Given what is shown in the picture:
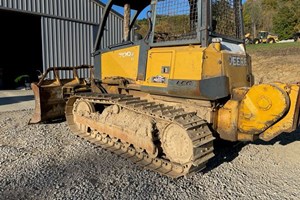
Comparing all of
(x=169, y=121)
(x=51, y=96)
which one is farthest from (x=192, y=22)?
(x=51, y=96)

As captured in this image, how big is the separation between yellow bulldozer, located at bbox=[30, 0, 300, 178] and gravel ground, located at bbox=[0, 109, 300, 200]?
272 mm

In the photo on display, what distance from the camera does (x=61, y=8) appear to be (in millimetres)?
14062

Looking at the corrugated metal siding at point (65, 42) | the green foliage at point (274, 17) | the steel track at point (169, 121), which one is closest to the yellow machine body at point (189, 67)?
the steel track at point (169, 121)

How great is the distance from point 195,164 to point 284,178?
1.54 metres

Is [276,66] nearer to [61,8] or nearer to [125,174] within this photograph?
[61,8]

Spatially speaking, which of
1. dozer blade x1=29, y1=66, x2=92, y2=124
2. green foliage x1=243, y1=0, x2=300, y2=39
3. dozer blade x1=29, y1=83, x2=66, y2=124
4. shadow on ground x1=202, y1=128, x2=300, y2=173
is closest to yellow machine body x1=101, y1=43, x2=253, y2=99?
shadow on ground x1=202, y1=128, x2=300, y2=173

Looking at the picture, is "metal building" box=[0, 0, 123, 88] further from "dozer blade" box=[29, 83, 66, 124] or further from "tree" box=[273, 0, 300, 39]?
"tree" box=[273, 0, 300, 39]

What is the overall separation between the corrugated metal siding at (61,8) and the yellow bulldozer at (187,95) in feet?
30.1

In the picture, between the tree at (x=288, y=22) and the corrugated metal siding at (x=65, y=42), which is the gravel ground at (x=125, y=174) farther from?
the tree at (x=288, y=22)

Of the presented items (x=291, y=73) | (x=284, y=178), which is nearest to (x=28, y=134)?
(x=284, y=178)

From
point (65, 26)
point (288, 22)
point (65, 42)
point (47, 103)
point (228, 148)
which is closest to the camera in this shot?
point (228, 148)

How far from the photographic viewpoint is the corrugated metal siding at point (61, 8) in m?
12.7

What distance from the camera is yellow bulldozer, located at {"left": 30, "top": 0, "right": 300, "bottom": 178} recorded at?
3.95m

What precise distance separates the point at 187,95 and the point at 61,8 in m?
12.0
